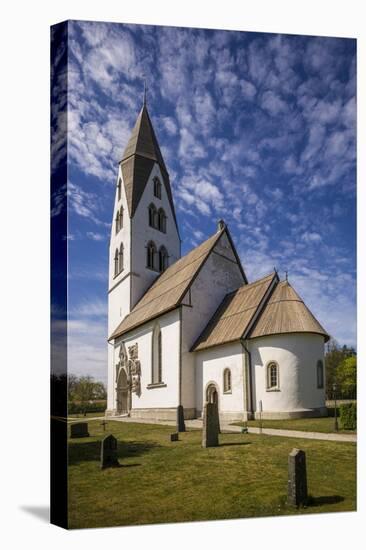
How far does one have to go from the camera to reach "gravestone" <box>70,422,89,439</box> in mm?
9959

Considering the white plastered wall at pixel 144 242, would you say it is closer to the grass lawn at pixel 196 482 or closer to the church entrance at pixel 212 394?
the church entrance at pixel 212 394

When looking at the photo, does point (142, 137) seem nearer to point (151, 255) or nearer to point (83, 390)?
point (83, 390)

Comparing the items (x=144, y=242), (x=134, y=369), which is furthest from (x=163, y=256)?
(x=134, y=369)

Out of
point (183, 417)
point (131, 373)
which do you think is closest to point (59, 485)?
point (183, 417)

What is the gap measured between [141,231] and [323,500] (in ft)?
40.8

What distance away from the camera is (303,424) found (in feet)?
43.4

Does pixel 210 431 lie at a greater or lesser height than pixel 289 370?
lesser

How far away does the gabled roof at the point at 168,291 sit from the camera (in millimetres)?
17562

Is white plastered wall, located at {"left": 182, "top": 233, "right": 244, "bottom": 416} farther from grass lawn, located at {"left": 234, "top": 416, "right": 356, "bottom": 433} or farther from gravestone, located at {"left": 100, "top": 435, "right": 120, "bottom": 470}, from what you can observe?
gravestone, located at {"left": 100, "top": 435, "right": 120, "bottom": 470}

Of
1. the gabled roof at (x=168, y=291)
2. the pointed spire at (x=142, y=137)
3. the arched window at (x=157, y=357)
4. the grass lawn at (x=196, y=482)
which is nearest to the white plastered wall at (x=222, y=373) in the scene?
the arched window at (x=157, y=357)

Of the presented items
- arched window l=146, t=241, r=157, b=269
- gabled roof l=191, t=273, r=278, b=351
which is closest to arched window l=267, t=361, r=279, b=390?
gabled roof l=191, t=273, r=278, b=351

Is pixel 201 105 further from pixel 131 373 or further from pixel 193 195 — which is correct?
pixel 131 373

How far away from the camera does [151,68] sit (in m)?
11.0

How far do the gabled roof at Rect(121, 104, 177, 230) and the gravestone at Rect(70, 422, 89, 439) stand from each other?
19.5ft
